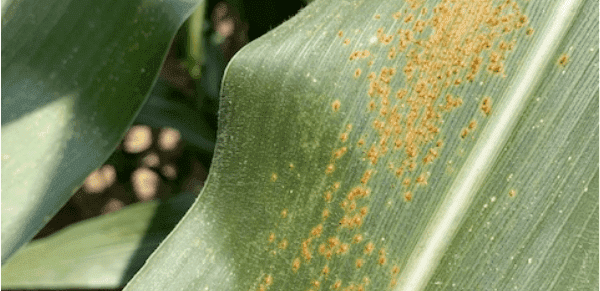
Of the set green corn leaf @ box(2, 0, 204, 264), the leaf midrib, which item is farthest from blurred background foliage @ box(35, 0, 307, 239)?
the leaf midrib

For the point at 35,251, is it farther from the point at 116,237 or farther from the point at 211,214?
the point at 211,214

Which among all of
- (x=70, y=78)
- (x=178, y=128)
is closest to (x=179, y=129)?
(x=178, y=128)

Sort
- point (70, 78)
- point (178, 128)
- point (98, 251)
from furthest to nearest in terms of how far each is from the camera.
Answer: point (178, 128)
point (98, 251)
point (70, 78)

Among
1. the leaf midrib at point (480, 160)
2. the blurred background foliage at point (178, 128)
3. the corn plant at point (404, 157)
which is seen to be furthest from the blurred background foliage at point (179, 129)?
the leaf midrib at point (480, 160)

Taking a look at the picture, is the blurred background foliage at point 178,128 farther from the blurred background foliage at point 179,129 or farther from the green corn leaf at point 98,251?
the green corn leaf at point 98,251

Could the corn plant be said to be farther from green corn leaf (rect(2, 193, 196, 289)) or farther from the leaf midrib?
green corn leaf (rect(2, 193, 196, 289))

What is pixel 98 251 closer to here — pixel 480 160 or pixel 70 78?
pixel 70 78

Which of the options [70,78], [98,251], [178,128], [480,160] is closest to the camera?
[480,160]
